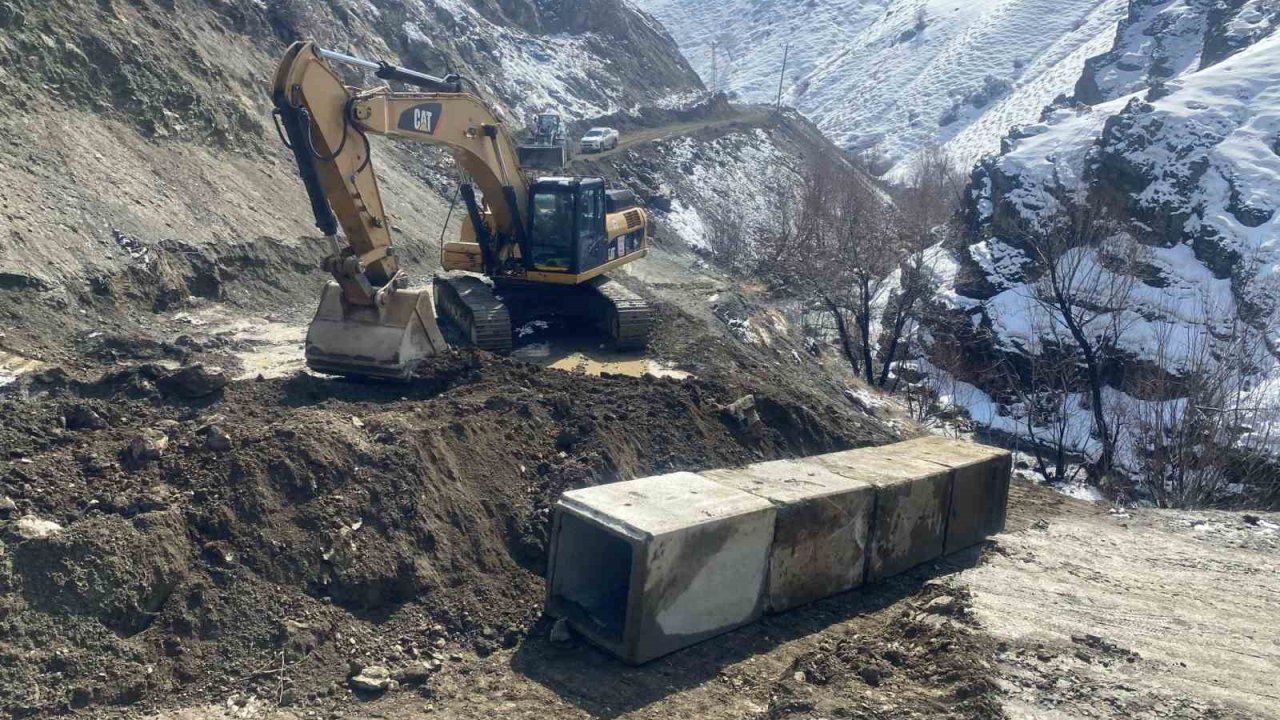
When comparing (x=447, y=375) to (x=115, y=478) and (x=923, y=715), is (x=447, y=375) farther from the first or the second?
(x=923, y=715)

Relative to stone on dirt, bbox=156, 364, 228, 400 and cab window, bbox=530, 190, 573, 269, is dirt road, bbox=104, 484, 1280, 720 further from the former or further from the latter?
cab window, bbox=530, 190, 573, 269

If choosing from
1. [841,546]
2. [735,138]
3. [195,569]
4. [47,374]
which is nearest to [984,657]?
[841,546]

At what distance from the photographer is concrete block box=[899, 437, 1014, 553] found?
8.82 metres

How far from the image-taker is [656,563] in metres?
6.28

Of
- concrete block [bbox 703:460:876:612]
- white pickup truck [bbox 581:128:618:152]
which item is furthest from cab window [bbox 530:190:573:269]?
white pickup truck [bbox 581:128:618:152]

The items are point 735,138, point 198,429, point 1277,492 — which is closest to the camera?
point 198,429

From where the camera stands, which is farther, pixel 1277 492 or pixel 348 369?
pixel 1277 492

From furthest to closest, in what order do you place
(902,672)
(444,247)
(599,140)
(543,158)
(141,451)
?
(599,140), (543,158), (444,247), (141,451), (902,672)

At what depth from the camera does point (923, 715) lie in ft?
19.2

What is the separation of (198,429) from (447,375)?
3309mm

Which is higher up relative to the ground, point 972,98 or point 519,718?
point 972,98

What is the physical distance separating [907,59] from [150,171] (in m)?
78.9

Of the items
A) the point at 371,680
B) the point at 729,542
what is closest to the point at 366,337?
the point at 371,680

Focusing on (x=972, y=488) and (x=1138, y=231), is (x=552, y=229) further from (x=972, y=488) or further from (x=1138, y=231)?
(x=1138, y=231)
